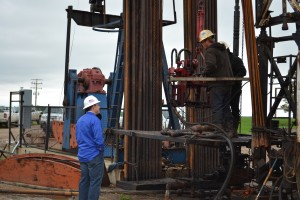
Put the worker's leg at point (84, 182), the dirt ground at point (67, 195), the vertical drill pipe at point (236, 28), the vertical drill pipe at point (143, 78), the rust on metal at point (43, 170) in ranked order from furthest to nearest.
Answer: the vertical drill pipe at point (236, 28) < the vertical drill pipe at point (143, 78) < the rust on metal at point (43, 170) < the dirt ground at point (67, 195) < the worker's leg at point (84, 182)

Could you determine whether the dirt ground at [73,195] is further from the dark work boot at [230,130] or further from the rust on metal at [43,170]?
the dark work boot at [230,130]

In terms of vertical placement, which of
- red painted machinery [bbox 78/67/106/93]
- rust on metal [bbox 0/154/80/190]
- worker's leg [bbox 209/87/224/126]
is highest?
red painted machinery [bbox 78/67/106/93]

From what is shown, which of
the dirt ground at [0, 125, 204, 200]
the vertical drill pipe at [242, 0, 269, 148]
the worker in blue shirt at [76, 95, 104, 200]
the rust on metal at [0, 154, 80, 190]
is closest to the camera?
the worker in blue shirt at [76, 95, 104, 200]

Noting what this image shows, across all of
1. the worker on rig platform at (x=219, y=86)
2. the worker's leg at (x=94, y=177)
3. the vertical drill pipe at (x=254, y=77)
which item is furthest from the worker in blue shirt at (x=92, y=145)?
the vertical drill pipe at (x=254, y=77)

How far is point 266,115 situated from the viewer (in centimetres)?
880

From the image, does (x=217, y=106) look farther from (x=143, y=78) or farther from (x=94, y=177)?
(x=143, y=78)

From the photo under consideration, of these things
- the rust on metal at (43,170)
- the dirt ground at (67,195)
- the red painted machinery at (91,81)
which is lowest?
the dirt ground at (67,195)

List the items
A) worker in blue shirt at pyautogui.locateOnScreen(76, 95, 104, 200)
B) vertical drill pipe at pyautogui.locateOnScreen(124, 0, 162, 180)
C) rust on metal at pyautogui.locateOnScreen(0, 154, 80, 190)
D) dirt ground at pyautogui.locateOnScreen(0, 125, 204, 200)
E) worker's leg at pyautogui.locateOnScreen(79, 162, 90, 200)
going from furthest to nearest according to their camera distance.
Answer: vertical drill pipe at pyautogui.locateOnScreen(124, 0, 162, 180)
rust on metal at pyautogui.locateOnScreen(0, 154, 80, 190)
dirt ground at pyautogui.locateOnScreen(0, 125, 204, 200)
worker's leg at pyautogui.locateOnScreen(79, 162, 90, 200)
worker in blue shirt at pyautogui.locateOnScreen(76, 95, 104, 200)

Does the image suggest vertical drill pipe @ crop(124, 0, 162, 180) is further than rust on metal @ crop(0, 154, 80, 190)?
Yes

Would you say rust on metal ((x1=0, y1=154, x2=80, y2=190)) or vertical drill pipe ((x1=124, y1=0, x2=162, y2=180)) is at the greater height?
vertical drill pipe ((x1=124, y1=0, x2=162, y2=180))

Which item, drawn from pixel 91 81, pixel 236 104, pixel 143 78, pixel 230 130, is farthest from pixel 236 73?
pixel 91 81

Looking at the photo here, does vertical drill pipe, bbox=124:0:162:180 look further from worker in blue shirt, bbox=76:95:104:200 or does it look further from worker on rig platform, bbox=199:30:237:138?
worker in blue shirt, bbox=76:95:104:200

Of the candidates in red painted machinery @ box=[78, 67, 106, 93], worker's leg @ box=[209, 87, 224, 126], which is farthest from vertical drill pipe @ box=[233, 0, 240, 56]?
red painted machinery @ box=[78, 67, 106, 93]

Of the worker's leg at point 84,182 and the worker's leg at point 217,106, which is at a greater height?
the worker's leg at point 217,106
